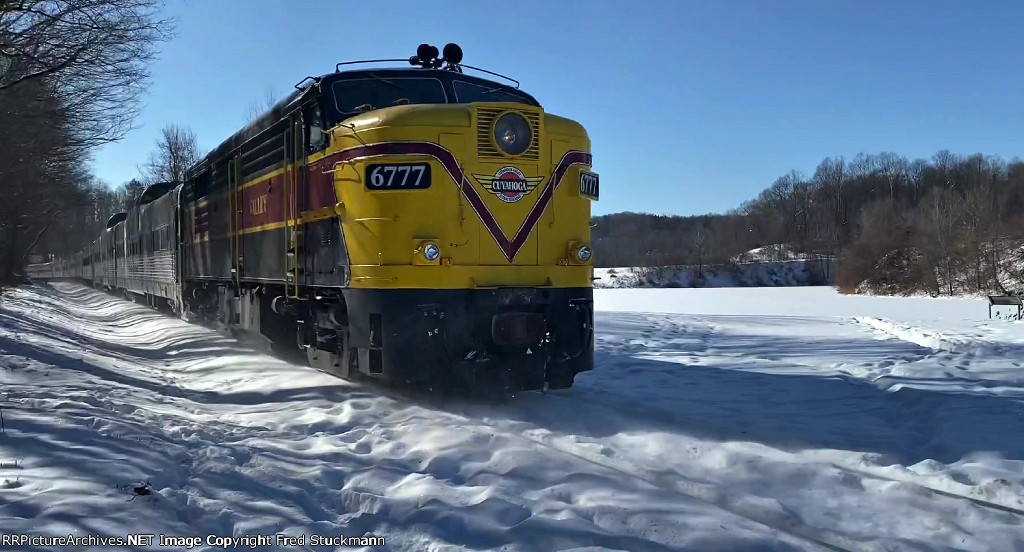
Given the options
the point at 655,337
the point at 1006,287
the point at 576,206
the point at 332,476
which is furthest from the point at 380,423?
the point at 1006,287

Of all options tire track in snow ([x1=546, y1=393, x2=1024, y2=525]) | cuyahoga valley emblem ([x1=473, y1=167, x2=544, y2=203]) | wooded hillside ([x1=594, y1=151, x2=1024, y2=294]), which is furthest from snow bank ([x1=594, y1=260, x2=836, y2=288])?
tire track in snow ([x1=546, y1=393, x2=1024, y2=525])

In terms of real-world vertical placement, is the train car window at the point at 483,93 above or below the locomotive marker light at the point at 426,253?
above

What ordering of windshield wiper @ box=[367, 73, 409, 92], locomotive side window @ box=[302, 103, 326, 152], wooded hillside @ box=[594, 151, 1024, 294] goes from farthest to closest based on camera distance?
wooded hillside @ box=[594, 151, 1024, 294] → windshield wiper @ box=[367, 73, 409, 92] → locomotive side window @ box=[302, 103, 326, 152]

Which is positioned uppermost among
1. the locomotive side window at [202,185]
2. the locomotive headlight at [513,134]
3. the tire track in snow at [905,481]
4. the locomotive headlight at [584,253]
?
the locomotive side window at [202,185]

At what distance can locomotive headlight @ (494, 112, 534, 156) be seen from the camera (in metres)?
6.78

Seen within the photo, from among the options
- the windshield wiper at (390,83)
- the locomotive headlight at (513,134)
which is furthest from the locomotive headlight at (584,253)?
the windshield wiper at (390,83)

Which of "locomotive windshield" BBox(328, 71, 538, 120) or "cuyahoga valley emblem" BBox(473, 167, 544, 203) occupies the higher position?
"locomotive windshield" BBox(328, 71, 538, 120)

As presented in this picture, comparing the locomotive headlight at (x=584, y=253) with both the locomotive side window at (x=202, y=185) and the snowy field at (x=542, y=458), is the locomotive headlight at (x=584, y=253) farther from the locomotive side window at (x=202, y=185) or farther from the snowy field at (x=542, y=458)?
the locomotive side window at (x=202, y=185)

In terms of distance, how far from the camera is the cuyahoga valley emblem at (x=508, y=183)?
6.80 m

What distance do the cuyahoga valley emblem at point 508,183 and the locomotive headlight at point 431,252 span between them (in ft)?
2.60

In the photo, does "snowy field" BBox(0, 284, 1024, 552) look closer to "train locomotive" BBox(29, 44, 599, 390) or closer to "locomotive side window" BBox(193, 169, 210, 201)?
"train locomotive" BBox(29, 44, 599, 390)

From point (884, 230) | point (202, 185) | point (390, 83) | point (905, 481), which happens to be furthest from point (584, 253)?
point (884, 230)

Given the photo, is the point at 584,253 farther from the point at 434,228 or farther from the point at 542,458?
the point at 542,458

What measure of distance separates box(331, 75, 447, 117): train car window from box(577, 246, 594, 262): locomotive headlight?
2.19 meters
